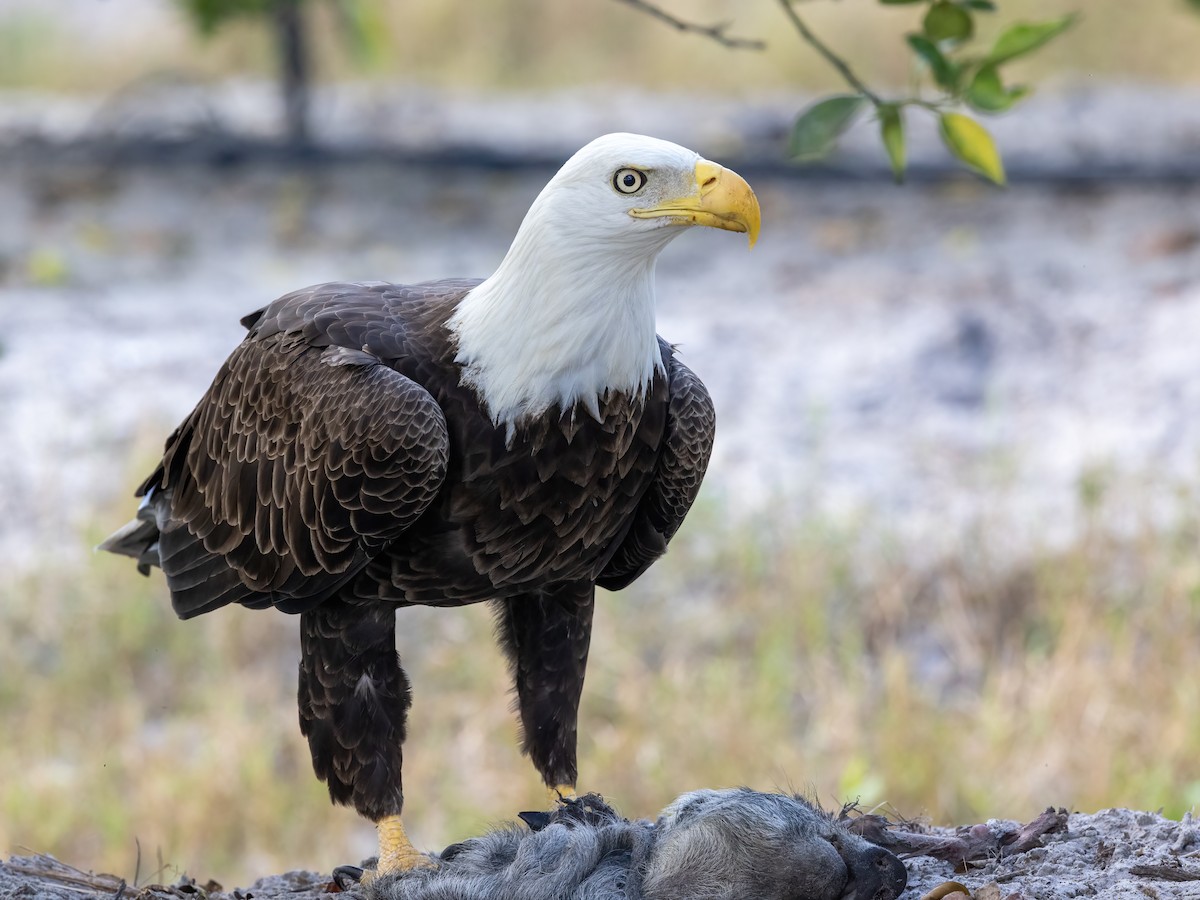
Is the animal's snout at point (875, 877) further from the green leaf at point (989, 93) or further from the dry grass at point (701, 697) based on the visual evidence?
the dry grass at point (701, 697)

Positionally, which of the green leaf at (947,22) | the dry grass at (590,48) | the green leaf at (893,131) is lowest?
the green leaf at (893,131)

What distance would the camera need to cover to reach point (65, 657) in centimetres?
680

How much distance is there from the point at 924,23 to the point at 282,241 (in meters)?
7.47

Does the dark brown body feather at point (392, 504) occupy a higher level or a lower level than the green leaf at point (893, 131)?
lower

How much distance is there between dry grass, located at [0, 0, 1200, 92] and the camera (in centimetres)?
1534

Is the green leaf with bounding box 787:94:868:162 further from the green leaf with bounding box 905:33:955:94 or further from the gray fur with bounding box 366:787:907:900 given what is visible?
the gray fur with bounding box 366:787:907:900

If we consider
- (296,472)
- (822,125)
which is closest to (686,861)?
(296,472)

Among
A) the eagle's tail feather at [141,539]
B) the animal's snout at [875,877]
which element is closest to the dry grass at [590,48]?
the eagle's tail feather at [141,539]

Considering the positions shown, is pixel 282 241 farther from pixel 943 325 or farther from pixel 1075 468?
pixel 1075 468

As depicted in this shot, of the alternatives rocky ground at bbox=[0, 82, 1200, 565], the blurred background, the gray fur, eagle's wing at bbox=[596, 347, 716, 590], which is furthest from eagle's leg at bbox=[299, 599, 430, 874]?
rocky ground at bbox=[0, 82, 1200, 565]

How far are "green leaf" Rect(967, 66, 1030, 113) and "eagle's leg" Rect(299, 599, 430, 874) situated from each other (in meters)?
1.88

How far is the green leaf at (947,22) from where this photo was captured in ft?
11.5

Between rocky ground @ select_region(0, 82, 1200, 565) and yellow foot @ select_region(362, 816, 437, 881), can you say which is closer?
yellow foot @ select_region(362, 816, 437, 881)

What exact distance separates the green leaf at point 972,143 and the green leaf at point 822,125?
212 millimetres
